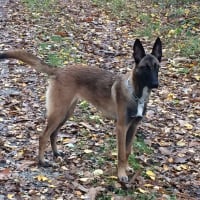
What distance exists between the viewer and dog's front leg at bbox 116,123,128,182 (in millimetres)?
5562

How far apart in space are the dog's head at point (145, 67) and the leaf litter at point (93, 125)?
1.22 metres

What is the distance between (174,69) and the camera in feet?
33.3

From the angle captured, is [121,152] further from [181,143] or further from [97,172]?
[181,143]

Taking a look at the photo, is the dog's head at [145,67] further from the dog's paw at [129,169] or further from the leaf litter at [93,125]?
the leaf litter at [93,125]

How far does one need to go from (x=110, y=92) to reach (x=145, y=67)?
2.04ft

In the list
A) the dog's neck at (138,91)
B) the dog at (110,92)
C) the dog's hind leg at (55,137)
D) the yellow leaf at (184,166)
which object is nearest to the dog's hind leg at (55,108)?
the dog at (110,92)

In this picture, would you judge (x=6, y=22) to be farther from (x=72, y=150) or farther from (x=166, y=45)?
(x=72, y=150)

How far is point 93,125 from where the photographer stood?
723 cm

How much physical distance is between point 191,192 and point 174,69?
190 inches

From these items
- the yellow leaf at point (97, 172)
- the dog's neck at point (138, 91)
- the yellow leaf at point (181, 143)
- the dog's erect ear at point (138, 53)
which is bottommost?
the yellow leaf at point (181, 143)

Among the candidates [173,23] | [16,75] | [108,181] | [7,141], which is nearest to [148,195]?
[108,181]

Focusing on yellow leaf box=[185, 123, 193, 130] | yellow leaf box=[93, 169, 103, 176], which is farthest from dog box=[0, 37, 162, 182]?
yellow leaf box=[185, 123, 193, 130]

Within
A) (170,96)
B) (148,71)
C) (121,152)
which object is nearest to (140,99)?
(148,71)

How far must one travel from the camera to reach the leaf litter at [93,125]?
A: 5.45 metres
